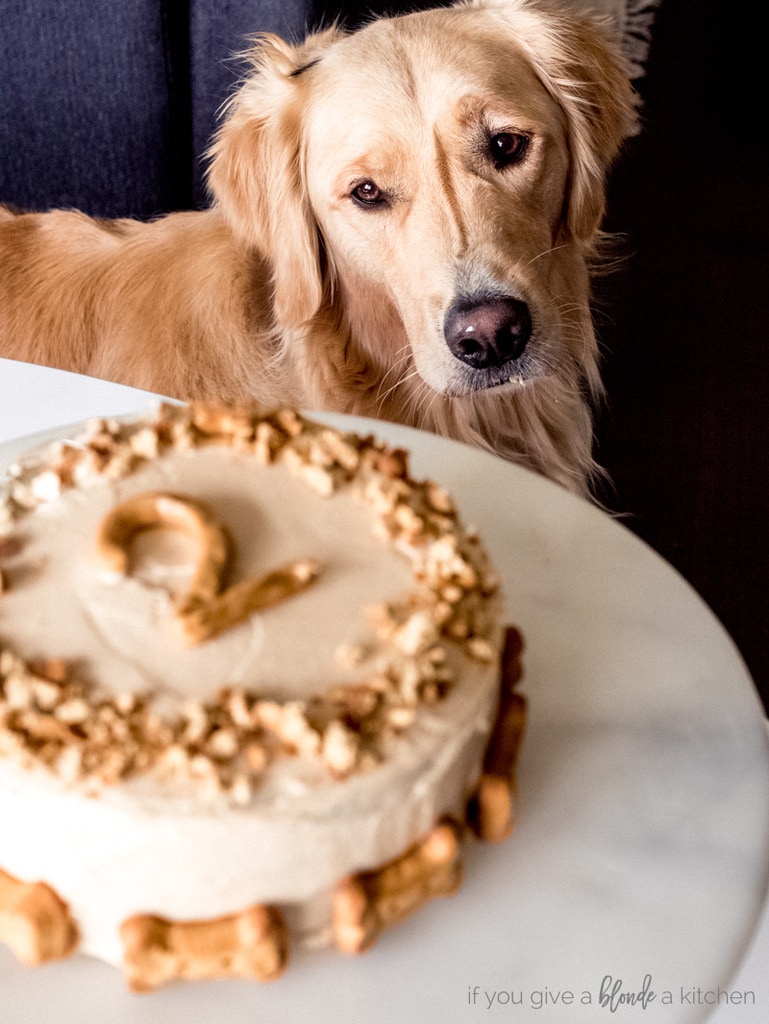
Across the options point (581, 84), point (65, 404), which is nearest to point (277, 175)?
point (581, 84)

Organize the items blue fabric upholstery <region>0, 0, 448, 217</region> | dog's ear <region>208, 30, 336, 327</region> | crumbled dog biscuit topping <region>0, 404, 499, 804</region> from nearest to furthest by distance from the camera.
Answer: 1. crumbled dog biscuit topping <region>0, 404, 499, 804</region>
2. dog's ear <region>208, 30, 336, 327</region>
3. blue fabric upholstery <region>0, 0, 448, 217</region>

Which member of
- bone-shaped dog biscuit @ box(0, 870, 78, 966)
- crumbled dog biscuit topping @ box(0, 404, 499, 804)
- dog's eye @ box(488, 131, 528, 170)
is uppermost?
dog's eye @ box(488, 131, 528, 170)

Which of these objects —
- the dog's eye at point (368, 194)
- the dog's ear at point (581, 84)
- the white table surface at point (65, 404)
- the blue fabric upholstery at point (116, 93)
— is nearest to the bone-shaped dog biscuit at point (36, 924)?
the white table surface at point (65, 404)

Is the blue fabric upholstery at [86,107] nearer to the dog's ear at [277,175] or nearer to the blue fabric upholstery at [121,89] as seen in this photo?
the blue fabric upholstery at [121,89]

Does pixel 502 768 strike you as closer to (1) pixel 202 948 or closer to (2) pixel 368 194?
(1) pixel 202 948

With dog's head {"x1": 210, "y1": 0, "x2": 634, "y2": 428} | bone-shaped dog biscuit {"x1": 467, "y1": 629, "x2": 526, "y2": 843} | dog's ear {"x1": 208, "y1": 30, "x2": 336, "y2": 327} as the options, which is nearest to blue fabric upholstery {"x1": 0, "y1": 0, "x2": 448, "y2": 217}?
dog's ear {"x1": 208, "y1": 30, "x2": 336, "y2": 327}

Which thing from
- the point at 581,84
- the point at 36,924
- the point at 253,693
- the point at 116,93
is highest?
the point at 581,84

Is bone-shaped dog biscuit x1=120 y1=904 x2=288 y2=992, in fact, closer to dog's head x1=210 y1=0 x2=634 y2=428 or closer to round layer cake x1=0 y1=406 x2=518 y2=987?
round layer cake x1=0 y1=406 x2=518 y2=987

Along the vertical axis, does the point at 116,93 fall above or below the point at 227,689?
above
